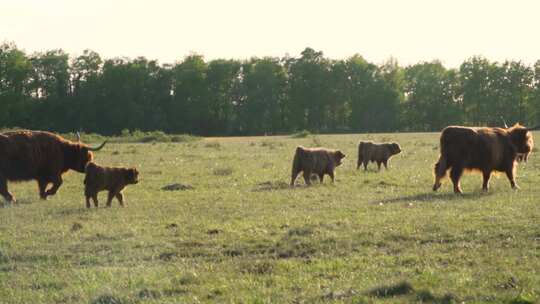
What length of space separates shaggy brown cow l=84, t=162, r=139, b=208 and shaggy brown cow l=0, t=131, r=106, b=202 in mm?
2709

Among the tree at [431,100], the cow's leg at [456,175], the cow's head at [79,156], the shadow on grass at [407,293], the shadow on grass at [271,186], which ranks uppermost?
the tree at [431,100]

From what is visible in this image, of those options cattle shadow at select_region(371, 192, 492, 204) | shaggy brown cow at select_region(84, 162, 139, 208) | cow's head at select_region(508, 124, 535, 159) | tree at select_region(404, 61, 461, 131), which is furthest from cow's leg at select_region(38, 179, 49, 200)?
tree at select_region(404, 61, 461, 131)

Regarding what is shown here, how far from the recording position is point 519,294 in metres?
8.19

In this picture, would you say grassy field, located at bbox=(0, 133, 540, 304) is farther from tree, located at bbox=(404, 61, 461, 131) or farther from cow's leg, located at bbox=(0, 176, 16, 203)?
tree, located at bbox=(404, 61, 461, 131)

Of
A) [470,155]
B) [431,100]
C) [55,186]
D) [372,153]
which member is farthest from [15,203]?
[431,100]

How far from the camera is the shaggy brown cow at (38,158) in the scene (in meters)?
19.2

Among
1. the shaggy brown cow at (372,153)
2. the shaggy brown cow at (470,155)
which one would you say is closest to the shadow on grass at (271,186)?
the shaggy brown cow at (470,155)

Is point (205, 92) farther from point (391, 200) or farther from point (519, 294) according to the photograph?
point (519, 294)

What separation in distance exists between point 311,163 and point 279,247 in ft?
33.1

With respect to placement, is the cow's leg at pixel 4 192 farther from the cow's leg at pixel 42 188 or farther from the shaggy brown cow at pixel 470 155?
the shaggy brown cow at pixel 470 155

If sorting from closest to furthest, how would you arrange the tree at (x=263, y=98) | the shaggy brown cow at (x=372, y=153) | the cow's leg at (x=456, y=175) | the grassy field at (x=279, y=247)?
the grassy field at (x=279, y=247) → the cow's leg at (x=456, y=175) → the shaggy brown cow at (x=372, y=153) → the tree at (x=263, y=98)

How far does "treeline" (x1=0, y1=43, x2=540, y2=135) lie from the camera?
291 ft

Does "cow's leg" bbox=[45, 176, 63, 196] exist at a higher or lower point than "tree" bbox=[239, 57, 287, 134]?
lower

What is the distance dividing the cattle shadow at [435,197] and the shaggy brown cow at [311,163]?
413 centimetres
